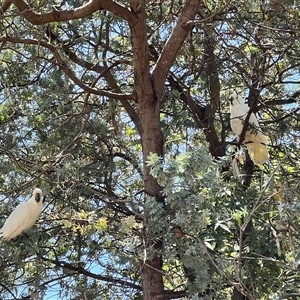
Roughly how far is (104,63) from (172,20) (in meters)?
0.53

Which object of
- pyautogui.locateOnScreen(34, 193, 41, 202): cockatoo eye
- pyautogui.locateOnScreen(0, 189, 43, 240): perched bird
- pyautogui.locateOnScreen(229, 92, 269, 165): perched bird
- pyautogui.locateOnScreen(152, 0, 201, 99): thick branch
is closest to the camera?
pyautogui.locateOnScreen(152, 0, 201, 99): thick branch

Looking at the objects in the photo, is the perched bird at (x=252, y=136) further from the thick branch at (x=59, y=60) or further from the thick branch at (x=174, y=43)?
the thick branch at (x=59, y=60)

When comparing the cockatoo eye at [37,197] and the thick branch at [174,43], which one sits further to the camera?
the cockatoo eye at [37,197]

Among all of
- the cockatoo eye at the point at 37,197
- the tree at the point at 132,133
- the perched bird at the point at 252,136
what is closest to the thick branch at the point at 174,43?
the tree at the point at 132,133

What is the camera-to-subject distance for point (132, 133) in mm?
3922

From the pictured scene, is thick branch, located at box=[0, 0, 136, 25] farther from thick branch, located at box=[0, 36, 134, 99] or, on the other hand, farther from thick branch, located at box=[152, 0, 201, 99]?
thick branch, located at box=[152, 0, 201, 99]

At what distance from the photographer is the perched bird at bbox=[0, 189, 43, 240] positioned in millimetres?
3113

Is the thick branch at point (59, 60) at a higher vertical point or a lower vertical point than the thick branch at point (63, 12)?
lower

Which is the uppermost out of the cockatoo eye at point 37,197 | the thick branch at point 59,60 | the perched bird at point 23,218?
the thick branch at point 59,60

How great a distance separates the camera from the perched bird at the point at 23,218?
3113mm

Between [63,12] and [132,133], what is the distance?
54.8 inches

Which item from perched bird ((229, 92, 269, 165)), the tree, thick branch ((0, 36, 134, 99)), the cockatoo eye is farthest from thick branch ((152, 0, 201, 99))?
the cockatoo eye

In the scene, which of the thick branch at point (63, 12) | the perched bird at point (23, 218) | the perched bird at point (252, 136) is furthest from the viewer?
the perched bird at point (23, 218)

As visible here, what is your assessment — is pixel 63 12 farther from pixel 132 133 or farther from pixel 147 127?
pixel 132 133
